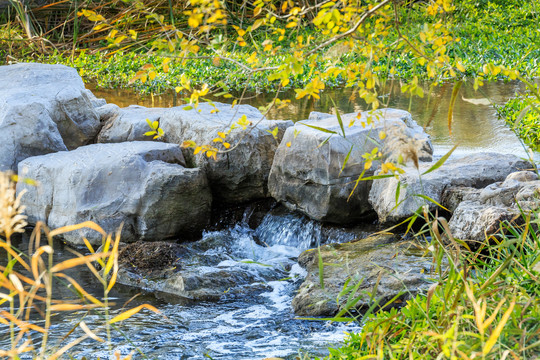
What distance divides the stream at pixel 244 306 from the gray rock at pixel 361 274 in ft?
0.46

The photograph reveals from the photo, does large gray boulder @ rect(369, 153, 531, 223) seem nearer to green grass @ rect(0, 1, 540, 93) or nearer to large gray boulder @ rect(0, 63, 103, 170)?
large gray boulder @ rect(0, 63, 103, 170)

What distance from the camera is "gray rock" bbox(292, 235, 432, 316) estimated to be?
400 cm

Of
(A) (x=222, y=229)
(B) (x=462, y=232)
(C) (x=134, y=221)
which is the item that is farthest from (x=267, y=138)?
(B) (x=462, y=232)

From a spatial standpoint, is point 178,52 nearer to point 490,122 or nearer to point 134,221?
point 134,221

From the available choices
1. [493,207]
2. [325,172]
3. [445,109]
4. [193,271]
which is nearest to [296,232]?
[325,172]

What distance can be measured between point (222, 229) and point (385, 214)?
1.71 metres

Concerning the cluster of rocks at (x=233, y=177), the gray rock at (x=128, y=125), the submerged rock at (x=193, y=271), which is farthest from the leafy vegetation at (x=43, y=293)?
the gray rock at (x=128, y=125)

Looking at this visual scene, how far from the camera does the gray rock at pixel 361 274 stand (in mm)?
4000

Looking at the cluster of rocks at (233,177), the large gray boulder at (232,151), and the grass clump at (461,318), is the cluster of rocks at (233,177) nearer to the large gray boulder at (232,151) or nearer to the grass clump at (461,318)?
the large gray boulder at (232,151)

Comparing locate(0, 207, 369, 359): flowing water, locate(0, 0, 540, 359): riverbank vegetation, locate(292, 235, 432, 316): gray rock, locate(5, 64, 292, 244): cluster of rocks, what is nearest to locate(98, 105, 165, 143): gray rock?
locate(5, 64, 292, 244): cluster of rocks

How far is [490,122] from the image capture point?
796cm

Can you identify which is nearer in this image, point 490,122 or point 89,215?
point 89,215

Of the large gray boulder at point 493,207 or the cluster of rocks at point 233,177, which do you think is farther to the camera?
the cluster of rocks at point 233,177

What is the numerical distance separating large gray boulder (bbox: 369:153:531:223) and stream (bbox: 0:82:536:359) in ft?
1.52
